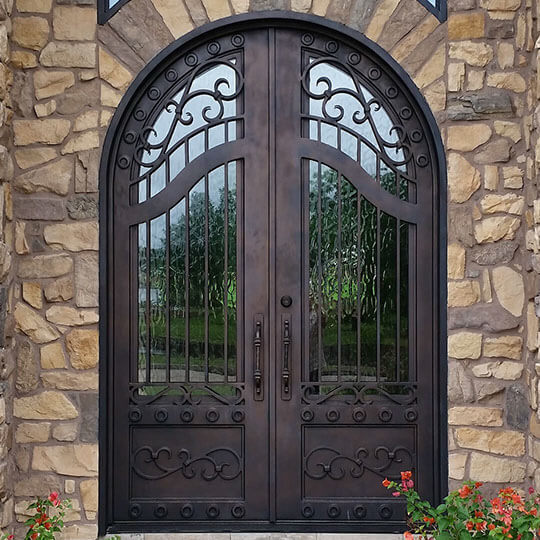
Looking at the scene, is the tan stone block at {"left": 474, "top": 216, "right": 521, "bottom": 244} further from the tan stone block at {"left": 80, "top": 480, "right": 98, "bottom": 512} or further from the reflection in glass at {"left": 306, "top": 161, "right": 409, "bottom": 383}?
the tan stone block at {"left": 80, "top": 480, "right": 98, "bottom": 512}

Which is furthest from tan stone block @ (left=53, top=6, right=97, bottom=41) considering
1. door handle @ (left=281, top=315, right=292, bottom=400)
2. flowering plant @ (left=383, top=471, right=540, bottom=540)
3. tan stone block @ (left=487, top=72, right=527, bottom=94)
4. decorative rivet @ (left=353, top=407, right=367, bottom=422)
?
flowering plant @ (left=383, top=471, right=540, bottom=540)

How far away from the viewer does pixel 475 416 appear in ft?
11.3

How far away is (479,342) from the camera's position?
3.44m

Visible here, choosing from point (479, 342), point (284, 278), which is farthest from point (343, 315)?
point (479, 342)

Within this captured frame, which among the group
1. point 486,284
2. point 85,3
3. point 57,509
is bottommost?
point 57,509

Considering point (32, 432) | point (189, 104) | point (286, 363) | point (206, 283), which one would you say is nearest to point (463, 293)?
point (286, 363)

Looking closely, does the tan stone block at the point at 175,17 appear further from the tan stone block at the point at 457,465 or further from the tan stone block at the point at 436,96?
the tan stone block at the point at 457,465

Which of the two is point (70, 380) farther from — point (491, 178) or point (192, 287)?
point (491, 178)

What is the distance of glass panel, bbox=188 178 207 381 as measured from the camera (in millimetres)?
3607

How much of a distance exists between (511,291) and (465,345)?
324mm

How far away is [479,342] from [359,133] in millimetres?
1140

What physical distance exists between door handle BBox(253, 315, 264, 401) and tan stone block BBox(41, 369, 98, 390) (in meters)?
0.74

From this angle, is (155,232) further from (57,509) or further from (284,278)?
(57,509)

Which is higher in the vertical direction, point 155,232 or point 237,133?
point 237,133
